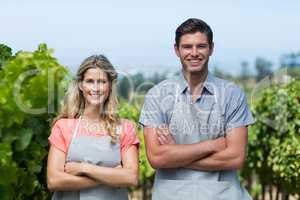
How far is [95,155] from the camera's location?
429 cm

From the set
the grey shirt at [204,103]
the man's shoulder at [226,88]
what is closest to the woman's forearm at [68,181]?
the grey shirt at [204,103]

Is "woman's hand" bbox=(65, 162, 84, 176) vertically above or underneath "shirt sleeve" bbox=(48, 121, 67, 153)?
underneath

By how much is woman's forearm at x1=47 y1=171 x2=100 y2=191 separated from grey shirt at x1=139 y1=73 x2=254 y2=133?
598 mm

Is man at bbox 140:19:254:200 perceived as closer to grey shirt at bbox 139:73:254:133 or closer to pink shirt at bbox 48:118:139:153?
grey shirt at bbox 139:73:254:133

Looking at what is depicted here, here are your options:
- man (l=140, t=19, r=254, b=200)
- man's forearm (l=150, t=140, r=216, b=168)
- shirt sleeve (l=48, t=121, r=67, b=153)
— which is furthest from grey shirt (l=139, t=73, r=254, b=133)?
shirt sleeve (l=48, t=121, r=67, b=153)

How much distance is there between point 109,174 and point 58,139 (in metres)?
0.40

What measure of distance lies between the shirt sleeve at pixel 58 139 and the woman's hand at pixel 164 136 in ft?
2.09

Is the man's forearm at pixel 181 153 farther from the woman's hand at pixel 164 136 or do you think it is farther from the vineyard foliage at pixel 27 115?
the vineyard foliage at pixel 27 115

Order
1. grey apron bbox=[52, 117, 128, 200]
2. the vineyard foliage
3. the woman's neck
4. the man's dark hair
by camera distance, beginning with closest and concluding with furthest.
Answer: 1. the vineyard foliage
2. grey apron bbox=[52, 117, 128, 200]
3. the woman's neck
4. the man's dark hair

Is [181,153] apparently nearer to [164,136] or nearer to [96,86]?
[164,136]

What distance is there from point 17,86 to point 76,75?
1.29ft

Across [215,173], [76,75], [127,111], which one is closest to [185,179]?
[215,173]

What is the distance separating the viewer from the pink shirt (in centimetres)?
434

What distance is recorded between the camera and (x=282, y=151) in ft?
29.9
